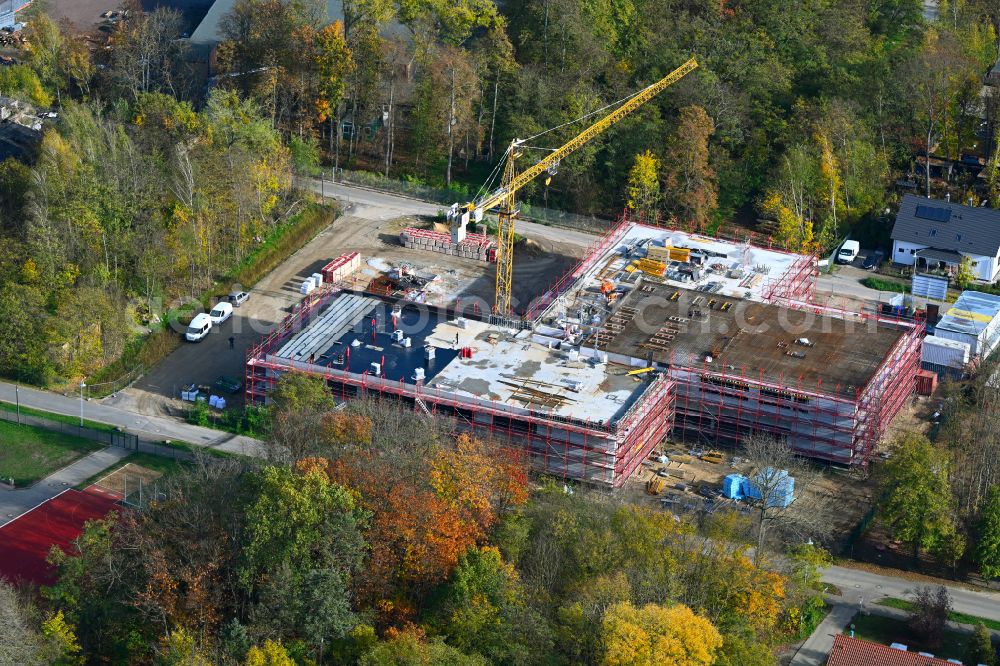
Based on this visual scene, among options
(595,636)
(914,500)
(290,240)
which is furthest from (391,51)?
(595,636)

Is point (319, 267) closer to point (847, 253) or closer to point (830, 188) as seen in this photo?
point (847, 253)

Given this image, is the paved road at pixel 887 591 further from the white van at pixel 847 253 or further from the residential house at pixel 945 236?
the white van at pixel 847 253

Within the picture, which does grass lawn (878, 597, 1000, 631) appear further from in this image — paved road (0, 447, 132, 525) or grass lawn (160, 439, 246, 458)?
paved road (0, 447, 132, 525)

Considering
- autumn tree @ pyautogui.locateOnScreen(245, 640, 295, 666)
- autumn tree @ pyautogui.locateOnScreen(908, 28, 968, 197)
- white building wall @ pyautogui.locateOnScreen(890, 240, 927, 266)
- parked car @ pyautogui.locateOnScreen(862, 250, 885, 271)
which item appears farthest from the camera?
autumn tree @ pyautogui.locateOnScreen(908, 28, 968, 197)

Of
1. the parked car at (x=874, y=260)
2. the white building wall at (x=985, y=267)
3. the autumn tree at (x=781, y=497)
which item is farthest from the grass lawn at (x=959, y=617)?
the parked car at (x=874, y=260)

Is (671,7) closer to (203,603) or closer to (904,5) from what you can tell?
(904,5)

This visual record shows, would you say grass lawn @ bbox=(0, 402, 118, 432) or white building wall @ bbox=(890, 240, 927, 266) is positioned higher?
white building wall @ bbox=(890, 240, 927, 266)

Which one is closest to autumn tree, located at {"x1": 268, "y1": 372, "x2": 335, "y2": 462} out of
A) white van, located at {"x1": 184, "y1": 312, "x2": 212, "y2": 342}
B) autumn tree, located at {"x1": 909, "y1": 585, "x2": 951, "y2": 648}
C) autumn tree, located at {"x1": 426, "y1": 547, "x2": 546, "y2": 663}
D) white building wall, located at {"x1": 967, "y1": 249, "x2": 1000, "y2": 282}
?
autumn tree, located at {"x1": 426, "y1": 547, "x2": 546, "y2": 663}
